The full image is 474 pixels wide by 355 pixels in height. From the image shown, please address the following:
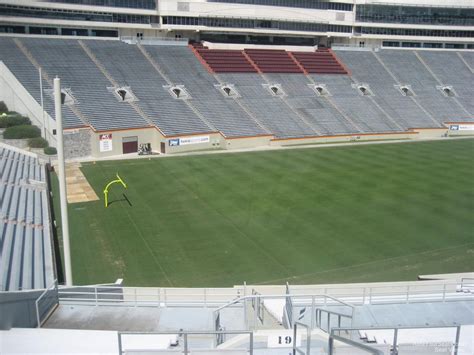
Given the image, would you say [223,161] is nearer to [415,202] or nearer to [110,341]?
[415,202]

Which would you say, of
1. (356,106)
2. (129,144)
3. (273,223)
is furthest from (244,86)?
(273,223)

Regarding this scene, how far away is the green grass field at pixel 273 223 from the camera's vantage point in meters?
18.2

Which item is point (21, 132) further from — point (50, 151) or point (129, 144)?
point (129, 144)

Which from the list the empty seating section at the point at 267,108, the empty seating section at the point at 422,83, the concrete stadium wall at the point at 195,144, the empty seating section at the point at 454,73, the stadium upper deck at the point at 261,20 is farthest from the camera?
the empty seating section at the point at 454,73

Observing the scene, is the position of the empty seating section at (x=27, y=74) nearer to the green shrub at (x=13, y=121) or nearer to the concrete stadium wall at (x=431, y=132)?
the green shrub at (x=13, y=121)

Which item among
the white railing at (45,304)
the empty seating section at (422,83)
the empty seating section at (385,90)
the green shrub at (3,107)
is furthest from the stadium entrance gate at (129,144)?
the empty seating section at (422,83)

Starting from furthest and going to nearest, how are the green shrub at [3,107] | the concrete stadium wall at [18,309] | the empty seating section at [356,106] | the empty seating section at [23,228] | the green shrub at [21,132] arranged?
the empty seating section at [356,106]
the green shrub at [3,107]
the green shrub at [21,132]
the empty seating section at [23,228]
the concrete stadium wall at [18,309]

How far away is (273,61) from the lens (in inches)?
2282

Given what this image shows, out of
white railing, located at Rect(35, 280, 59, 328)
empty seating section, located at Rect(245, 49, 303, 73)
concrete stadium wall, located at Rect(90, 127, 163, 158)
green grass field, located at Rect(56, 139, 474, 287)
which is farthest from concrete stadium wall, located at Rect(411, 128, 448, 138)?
white railing, located at Rect(35, 280, 59, 328)

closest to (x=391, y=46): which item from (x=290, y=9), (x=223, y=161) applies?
(x=290, y=9)

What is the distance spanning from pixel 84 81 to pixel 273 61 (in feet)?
79.9

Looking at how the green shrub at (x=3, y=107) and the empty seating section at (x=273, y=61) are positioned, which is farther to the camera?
the empty seating section at (x=273, y=61)

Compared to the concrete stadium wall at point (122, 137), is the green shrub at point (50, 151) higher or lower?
lower

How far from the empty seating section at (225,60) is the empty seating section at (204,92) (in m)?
1.42
